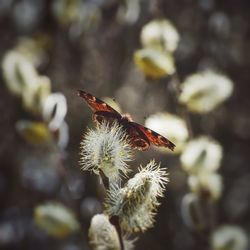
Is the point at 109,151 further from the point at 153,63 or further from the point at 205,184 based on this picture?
the point at 205,184

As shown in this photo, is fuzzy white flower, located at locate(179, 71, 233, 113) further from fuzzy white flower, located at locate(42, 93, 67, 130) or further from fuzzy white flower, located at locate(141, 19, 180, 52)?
fuzzy white flower, located at locate(42, 93, 67, 130)

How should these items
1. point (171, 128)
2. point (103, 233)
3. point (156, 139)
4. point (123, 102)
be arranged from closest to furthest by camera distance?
point (156, 139) < point (103, 233) < point (171, 128) < point (123, 102)

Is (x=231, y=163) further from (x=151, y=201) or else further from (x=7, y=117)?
(x=151, y=201)

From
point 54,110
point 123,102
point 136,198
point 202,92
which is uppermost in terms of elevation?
point 123,102

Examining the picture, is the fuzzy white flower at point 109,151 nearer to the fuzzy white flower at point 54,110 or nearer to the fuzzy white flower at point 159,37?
the fuzzy white flower at point 54,110

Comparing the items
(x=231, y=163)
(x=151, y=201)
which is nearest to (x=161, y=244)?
(x=231, y=163)

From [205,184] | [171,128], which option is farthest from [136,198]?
[205,184]

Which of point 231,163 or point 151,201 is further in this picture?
point 231,163
